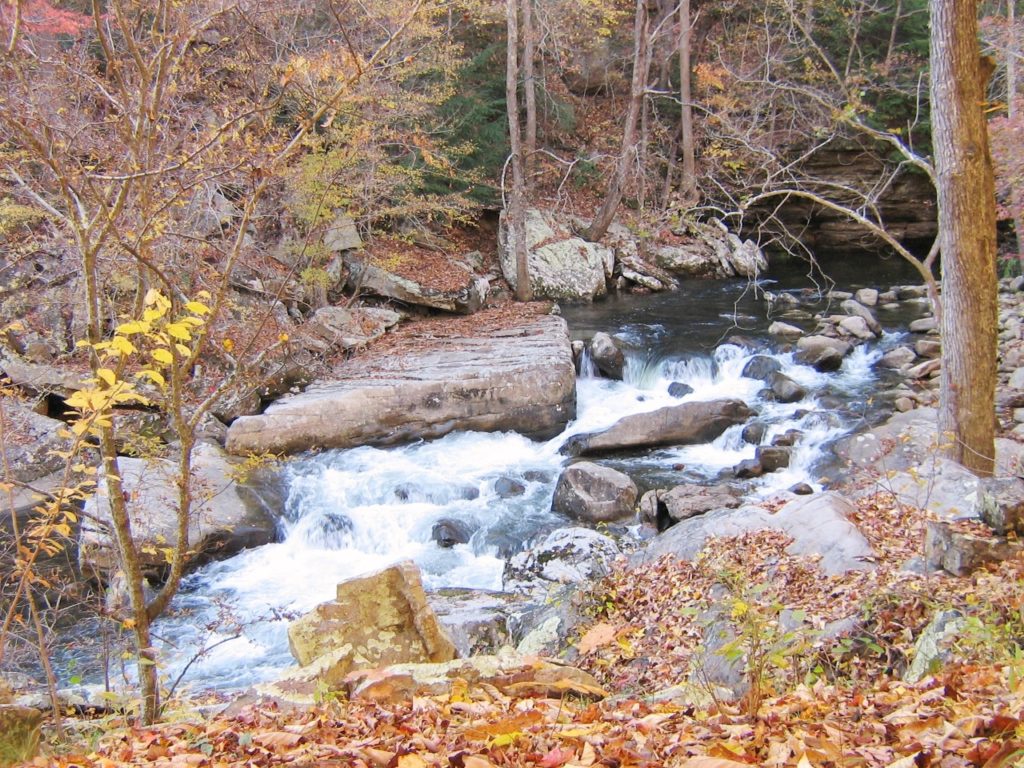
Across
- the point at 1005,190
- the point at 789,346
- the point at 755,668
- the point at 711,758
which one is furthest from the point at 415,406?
the point at 1005,190

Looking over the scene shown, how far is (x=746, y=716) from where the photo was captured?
9.83 feet

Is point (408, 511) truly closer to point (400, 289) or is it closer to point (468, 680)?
point (468, 680)

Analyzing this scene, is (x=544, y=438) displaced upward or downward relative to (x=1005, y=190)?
downward

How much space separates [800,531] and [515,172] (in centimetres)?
1292

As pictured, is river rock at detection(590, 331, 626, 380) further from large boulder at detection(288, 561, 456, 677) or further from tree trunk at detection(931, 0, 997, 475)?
large boulder at detection(288, 561, 456, 677)

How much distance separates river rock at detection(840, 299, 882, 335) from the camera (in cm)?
1505

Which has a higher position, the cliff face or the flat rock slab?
the cliff face

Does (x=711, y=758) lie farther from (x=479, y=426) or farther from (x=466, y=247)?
(x=466, y=247)

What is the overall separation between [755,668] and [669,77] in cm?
2274

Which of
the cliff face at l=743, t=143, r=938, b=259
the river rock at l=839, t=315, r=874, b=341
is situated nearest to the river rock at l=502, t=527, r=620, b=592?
the river rock at l=839, t=315, r=874, b=341

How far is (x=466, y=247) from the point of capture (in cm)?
2017

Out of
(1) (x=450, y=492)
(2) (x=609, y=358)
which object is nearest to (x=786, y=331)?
(2) (x=609, y=358)

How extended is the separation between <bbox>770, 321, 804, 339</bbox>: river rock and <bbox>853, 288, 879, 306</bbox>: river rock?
318 centimetres

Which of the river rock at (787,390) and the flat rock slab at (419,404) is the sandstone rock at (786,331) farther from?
the flat rock slab at (419,404)
